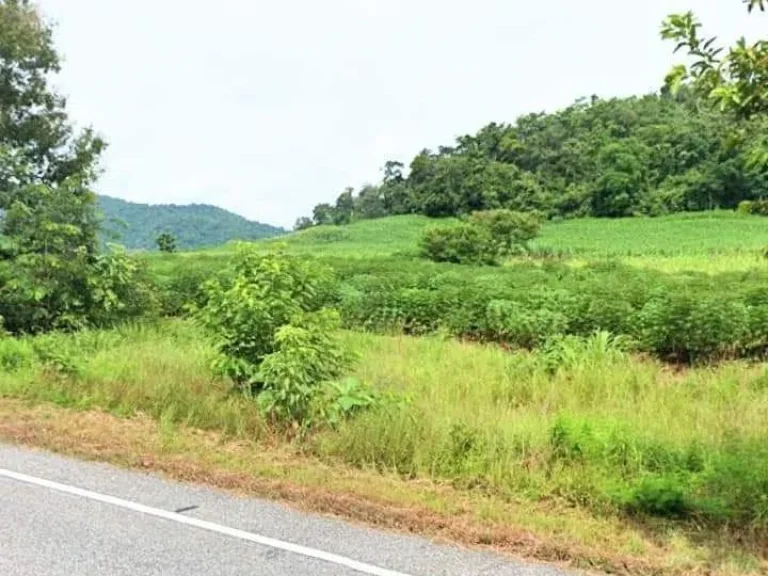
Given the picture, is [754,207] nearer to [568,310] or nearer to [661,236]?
[568,310]

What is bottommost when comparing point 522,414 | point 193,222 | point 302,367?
point 522,414

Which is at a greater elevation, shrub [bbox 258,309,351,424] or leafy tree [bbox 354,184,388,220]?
leafy tree [bbox 354,184,388,220]

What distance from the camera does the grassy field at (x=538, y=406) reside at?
5.21 meters

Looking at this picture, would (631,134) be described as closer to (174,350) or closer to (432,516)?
(174,350)

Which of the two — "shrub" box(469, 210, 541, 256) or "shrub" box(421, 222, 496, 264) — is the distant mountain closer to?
"shrub" box(469, 210, 541, 256)

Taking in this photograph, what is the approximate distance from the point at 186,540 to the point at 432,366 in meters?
6.77

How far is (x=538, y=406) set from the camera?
882 cm

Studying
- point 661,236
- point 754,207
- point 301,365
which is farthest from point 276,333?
point 661,236

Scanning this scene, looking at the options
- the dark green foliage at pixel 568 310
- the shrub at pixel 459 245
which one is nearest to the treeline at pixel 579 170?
the shrub at pixel 459 245

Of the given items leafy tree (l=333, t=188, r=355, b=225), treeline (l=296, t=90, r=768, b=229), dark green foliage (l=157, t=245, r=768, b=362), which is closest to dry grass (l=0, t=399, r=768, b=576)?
dark green foliage (l=157, t=245, r=768, b=362)

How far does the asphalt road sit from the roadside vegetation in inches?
27.0

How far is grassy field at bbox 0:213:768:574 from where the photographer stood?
5.21 m

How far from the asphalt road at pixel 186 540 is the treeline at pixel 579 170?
2101 inches

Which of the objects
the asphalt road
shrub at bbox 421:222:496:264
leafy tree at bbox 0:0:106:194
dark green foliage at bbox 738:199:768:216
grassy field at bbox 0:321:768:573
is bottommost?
the asphalt road
